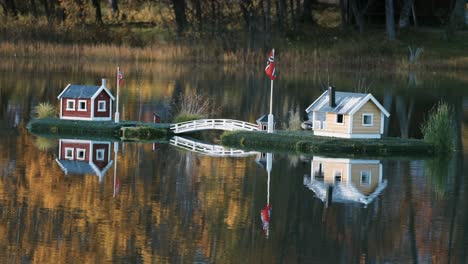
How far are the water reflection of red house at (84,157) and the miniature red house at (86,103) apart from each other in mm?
2530

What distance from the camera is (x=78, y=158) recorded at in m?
35.2

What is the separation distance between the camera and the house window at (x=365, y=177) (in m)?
31.2

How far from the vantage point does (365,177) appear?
3197cm

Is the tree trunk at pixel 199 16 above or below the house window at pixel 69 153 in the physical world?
above

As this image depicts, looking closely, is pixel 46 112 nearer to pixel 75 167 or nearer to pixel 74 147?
pixel 74 147

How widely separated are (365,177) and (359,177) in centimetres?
14

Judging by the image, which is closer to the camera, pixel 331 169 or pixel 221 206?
pixel 221 206

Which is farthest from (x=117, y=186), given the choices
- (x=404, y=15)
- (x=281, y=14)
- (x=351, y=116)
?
(x=404, y=15)

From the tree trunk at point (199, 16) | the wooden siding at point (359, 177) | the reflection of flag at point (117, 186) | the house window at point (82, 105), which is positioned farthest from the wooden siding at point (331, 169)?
the tree trunk at point (199, 16)

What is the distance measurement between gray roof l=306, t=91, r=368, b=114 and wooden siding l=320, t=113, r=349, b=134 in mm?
171

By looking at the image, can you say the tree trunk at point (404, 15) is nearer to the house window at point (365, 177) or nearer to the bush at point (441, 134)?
the bush at point (441, 134)

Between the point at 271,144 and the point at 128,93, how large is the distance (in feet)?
66.5

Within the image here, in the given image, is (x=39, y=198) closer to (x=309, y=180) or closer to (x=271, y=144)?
(x=309, y=180)

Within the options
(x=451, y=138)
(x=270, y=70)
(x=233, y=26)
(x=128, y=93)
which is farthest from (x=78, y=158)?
(x=233, y=26)
